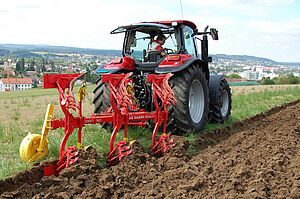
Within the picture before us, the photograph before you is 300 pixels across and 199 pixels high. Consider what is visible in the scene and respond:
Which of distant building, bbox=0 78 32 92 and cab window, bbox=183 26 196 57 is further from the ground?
cab window, bbox=183 26 196 57

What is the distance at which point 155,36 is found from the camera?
6.38 m

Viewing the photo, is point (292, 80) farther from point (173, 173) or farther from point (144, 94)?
point (173, 173)

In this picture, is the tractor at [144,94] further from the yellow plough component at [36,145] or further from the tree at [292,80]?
the tree at [292,80]

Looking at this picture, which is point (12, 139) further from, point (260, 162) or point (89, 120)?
point (260, 162)

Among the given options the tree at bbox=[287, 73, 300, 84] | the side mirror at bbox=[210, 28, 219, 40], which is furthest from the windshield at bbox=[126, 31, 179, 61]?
the tree at bbox=[287, 73, 300, 84]

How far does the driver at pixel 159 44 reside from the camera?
611cm

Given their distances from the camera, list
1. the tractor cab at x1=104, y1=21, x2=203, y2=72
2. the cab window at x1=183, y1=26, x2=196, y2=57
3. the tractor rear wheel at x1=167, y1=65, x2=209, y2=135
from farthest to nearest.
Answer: the cab window at x1=183, y1=26, x2=196, y2=57 → the tractor cab at x1=104, y1=21, x2=203, y2=72 → the tractor rear wheel at x1=167, y1=65, x2=209, y2=135

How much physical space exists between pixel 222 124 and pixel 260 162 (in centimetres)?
331

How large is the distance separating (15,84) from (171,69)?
38.2 meters

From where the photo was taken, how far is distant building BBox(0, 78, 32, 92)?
38.3 meters

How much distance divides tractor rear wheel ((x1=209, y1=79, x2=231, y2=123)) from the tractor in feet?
0.08

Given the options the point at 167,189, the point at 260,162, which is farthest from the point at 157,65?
the point at 167,189

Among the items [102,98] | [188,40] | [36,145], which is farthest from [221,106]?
[36,145]

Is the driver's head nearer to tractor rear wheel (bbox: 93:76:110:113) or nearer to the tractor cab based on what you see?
the tractor cab
